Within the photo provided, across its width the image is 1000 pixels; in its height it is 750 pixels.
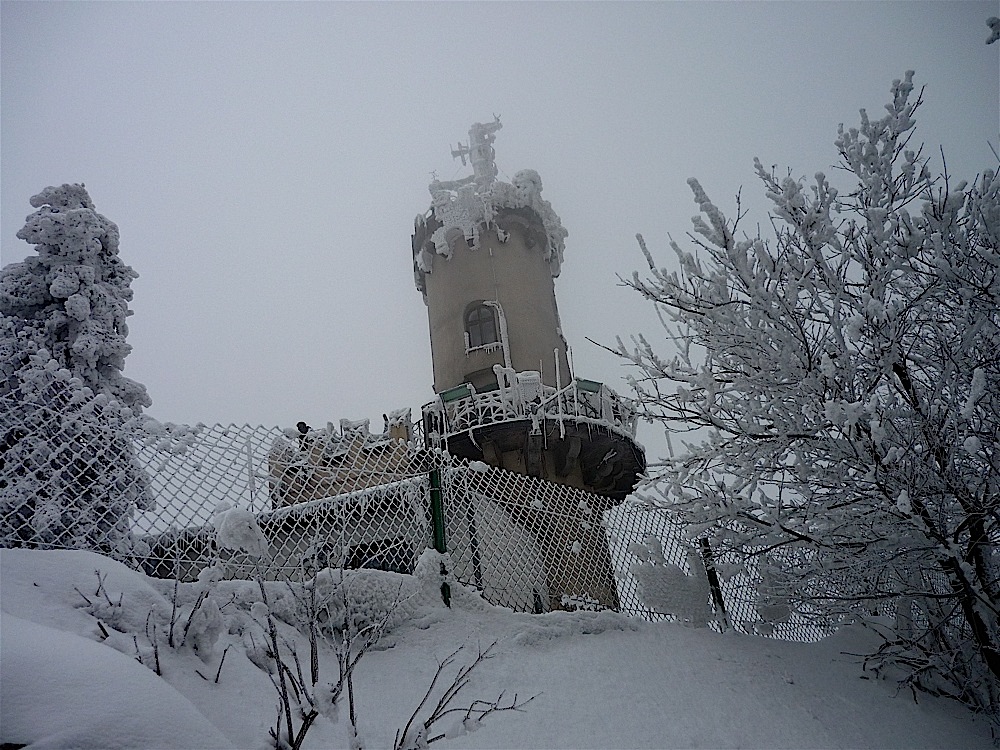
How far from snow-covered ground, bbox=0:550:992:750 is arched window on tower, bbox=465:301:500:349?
414 inches

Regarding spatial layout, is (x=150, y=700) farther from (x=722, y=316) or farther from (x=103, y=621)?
(x=722, y=316)

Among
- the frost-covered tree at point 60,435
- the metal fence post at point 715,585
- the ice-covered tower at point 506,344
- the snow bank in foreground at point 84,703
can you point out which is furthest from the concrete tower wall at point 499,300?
the snow bank in foreground at point 84,703

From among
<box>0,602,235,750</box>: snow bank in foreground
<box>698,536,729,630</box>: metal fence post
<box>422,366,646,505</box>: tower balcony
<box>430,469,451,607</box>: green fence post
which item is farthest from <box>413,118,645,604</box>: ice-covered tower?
<box>0,602,235,750</box>: snow bank in foreground

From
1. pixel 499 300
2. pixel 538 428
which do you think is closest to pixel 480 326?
pixel 499 300

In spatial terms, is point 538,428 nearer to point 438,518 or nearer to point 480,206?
point 438,518

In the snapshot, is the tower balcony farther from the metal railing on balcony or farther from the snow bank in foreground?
the snow bank in foreground

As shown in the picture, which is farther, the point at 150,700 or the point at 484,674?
the point at 484,674

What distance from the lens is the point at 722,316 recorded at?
18.2 feet

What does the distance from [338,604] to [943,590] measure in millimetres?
5027

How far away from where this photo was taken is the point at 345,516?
6168 mm

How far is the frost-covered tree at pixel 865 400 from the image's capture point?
4969 mm

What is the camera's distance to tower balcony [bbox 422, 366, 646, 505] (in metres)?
12.7

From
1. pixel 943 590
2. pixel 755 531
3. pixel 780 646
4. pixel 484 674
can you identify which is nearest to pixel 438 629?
pixel 484 674

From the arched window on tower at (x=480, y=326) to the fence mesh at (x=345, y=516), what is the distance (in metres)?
9.03
